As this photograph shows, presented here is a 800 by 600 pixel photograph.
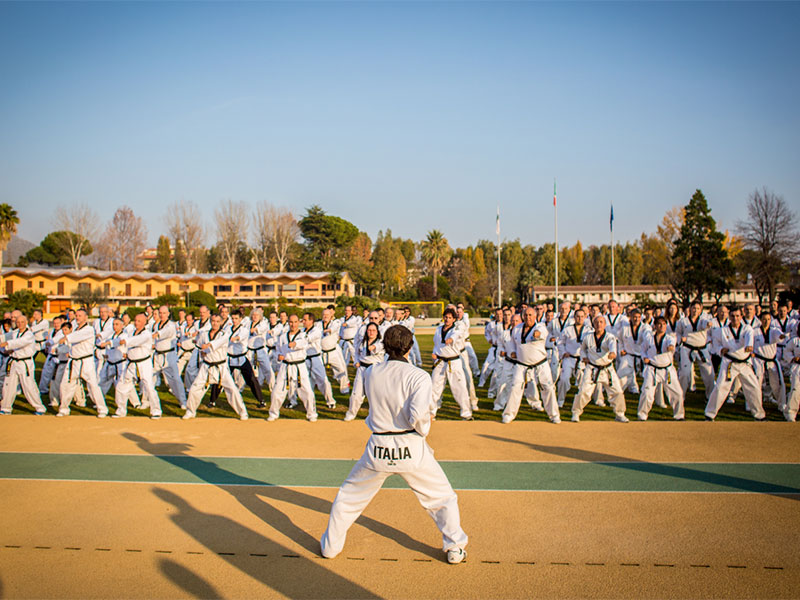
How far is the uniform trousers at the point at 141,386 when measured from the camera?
10672 millimetres

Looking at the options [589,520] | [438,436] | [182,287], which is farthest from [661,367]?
[182,287]

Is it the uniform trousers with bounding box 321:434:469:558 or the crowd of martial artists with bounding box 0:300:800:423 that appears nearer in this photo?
the uniform trousers with bounding box 321:434:469:558

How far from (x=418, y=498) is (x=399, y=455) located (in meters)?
0.41

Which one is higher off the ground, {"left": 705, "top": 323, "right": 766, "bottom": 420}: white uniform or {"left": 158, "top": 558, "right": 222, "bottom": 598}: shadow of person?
{"left": 705, "top": 323, "right": 766, "bottom": 420}: white uniform

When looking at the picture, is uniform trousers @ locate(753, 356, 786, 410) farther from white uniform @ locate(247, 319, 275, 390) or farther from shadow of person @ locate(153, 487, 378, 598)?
white uniform @ locate(247, 319, 275, 390)

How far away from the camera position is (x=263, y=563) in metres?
4.63

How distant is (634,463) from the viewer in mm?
7352

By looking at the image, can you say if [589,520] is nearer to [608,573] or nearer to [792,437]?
[608,573]

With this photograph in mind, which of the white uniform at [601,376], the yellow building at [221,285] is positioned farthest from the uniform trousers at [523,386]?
the yellow building at [221,285]

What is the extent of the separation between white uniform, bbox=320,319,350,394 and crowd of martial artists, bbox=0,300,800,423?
0.17 ft

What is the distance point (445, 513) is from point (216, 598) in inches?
72.8

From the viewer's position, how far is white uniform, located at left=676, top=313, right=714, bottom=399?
1191cm

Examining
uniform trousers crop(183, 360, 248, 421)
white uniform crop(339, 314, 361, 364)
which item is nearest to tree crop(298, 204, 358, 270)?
white uniform crop(339, 314, 361, 364)

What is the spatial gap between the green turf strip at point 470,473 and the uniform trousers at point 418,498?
→ 185 centimetres
